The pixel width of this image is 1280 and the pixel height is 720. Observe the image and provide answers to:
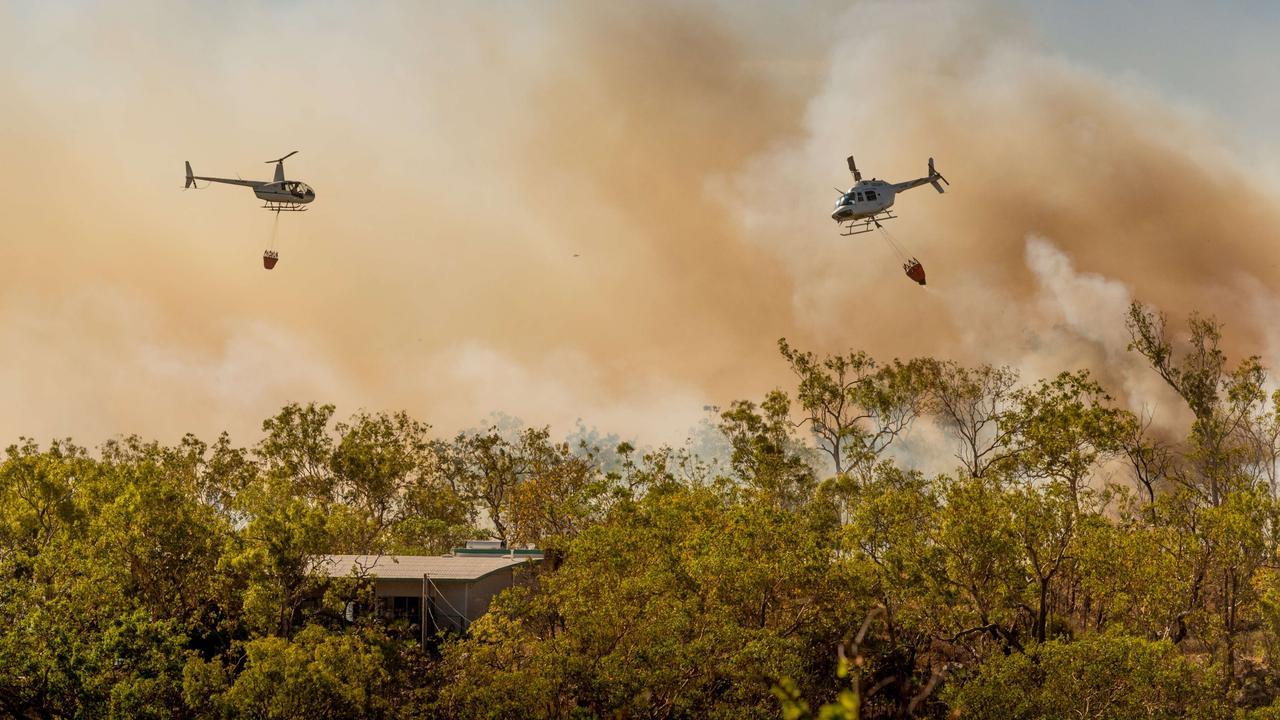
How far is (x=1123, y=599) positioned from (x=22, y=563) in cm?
3341

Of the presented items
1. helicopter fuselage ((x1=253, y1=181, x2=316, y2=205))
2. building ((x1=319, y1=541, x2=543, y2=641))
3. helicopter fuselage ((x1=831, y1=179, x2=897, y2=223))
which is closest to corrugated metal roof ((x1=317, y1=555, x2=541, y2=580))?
building ((x1=319, y1=541, x2=543, y2=641))

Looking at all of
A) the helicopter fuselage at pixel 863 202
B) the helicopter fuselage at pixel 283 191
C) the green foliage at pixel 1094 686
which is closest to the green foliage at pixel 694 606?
the green foliage at pixel 1094 686

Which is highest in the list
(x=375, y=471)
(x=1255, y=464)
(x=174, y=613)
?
(x=375, y=471)

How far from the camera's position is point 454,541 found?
228ft

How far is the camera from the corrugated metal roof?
3897 cm

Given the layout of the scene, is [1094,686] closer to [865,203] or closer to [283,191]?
[865,203]

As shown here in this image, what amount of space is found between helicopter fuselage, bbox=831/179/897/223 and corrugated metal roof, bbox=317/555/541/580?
2031 cm

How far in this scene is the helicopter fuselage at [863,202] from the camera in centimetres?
4562

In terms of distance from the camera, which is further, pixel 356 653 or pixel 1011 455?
pixel 1011 455

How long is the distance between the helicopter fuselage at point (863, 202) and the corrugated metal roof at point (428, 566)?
2031 centimetres

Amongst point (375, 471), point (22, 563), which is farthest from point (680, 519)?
point (375, 471)

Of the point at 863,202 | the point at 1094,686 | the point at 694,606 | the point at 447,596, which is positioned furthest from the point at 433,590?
the point at 863,202

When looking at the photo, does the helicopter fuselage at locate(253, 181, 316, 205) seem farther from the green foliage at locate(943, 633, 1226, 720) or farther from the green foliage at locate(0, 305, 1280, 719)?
the green foliage at locate(943, 633, 1226, 720)

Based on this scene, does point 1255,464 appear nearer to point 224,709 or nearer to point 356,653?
point 356,653
